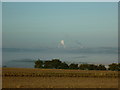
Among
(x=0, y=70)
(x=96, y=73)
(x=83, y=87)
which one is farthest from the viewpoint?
(x=96, y=73)

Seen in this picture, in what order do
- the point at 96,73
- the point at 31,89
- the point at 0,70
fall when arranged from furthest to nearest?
the point at 96,73 → the point at 0,70 → the point at 31,89

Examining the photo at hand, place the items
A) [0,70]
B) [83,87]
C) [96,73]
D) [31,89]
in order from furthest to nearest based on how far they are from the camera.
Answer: [96,73] → [0,70] → [83,87] → [31,89]

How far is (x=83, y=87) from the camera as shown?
1241cm

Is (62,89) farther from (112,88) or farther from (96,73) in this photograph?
(96,73)

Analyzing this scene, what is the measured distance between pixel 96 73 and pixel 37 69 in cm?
499

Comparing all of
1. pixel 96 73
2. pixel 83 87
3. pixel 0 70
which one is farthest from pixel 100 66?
pixel 83 87

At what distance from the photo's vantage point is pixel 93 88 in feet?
40.1

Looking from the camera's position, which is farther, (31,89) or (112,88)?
(112,88)

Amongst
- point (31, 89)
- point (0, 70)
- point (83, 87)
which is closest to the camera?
point (31, 89)

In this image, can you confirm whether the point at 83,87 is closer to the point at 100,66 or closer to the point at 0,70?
the point at 0,70

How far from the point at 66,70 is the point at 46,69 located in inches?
69.1

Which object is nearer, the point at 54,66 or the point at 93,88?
the point at 93,88

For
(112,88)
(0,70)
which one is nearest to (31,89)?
(112,88)

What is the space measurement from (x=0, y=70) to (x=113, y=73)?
30.4ft
